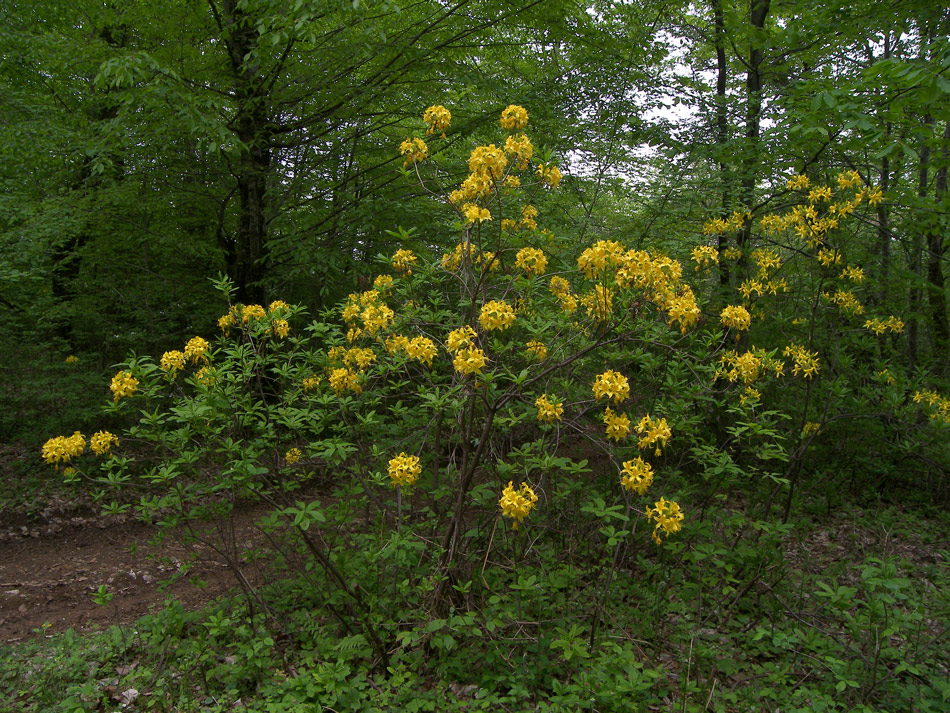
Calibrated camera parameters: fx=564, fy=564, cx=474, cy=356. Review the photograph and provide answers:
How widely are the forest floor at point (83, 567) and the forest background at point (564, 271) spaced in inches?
15.5

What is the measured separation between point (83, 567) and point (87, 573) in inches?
7.1

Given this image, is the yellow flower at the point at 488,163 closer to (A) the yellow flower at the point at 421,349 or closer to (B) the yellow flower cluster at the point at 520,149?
(B) the yellow flower cluster at the point at 520,149

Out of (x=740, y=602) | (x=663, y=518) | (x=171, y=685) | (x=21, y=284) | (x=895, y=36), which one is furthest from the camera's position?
(x=21, y=284)

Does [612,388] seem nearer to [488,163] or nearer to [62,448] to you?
[488,163]

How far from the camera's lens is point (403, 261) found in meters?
3.32

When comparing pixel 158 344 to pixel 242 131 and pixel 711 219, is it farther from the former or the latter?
pixel 711 219

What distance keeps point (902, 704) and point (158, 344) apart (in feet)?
26.6

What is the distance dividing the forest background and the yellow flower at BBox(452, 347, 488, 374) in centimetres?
20

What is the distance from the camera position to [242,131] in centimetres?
602

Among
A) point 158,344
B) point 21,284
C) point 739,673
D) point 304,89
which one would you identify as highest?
point 304,89

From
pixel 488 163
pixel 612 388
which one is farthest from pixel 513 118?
pixel 612 388

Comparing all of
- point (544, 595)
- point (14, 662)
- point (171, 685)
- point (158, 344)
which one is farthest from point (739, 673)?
point (158, 344)

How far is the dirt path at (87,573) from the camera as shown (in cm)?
432

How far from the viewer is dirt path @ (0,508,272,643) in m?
4.32
